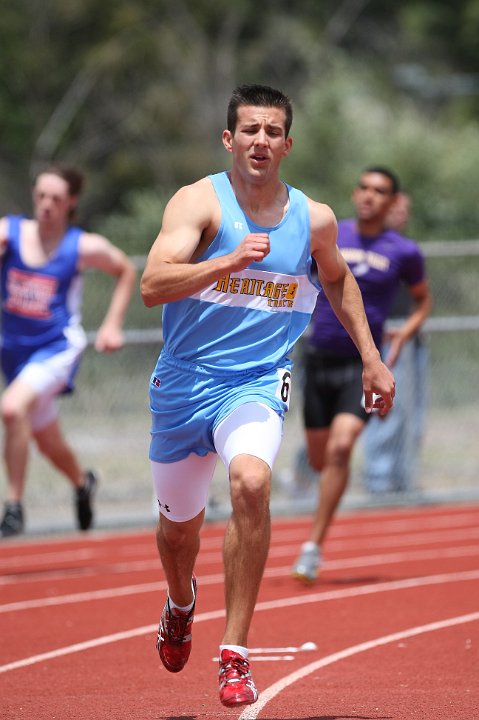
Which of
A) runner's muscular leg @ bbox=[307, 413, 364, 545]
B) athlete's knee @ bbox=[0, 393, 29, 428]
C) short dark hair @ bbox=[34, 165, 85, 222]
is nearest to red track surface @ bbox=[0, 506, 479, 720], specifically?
runner's muscular leg @ bbox=[307, 413, 364, 545]

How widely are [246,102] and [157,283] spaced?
2.87 feet

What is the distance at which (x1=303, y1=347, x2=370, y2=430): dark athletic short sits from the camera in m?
9.34

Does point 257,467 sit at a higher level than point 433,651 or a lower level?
higher

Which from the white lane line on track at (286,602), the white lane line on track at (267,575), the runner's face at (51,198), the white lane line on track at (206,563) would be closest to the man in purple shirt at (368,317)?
the white lane line on track at (286,602)

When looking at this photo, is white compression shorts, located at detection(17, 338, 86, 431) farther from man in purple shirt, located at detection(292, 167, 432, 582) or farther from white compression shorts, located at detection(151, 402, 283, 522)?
white compression shorts, located at detection(151, 402, 283, 522)

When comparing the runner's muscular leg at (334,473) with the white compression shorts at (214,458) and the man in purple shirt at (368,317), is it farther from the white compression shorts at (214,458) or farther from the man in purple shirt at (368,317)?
the white compression shorts at (214,458)

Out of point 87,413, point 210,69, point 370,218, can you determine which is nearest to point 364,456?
point 87,413

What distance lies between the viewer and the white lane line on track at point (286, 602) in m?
6.89

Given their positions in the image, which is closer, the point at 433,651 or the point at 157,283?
the point at 157,283

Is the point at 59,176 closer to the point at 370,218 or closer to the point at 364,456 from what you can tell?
the point at 370,218

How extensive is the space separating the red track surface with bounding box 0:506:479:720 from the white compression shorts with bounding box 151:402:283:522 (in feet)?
2.58

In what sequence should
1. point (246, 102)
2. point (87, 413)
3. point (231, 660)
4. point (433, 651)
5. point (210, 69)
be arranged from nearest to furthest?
point (231, 660) → point (246, 102) → point (433, 651) → point (87, 413) → point (210, 69)

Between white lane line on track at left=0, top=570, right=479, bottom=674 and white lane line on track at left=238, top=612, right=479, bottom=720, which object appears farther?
white lane line on track at left=0, top=570, right=479, bottom=674

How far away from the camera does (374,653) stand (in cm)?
678
